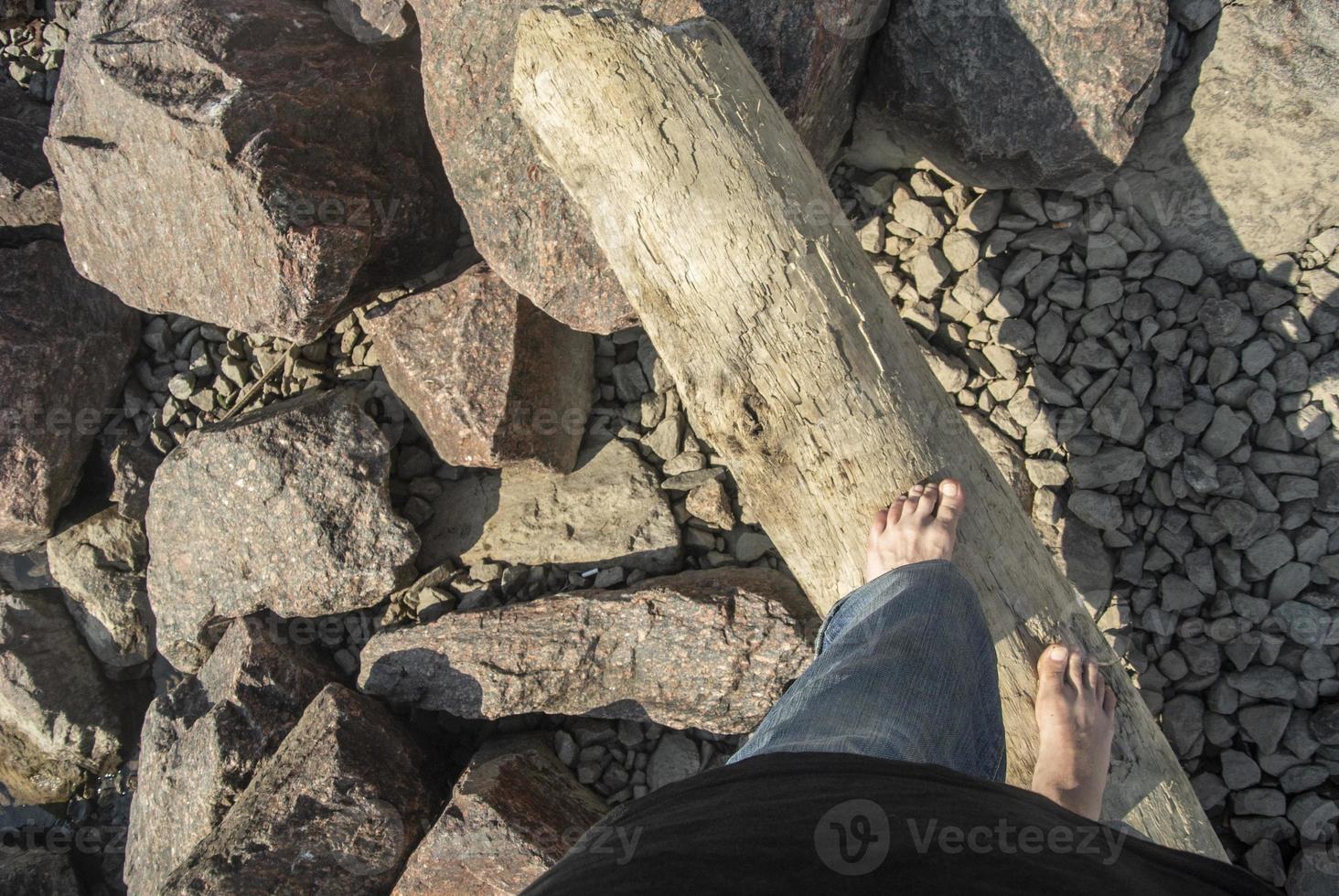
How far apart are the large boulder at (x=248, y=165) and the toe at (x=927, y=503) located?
82.7 inches

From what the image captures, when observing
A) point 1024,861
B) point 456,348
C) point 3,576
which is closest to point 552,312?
point 456,348

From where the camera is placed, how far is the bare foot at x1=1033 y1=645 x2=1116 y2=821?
206cm

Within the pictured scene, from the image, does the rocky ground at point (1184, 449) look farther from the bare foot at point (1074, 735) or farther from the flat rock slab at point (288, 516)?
the flat rock slab at point (288, 516)

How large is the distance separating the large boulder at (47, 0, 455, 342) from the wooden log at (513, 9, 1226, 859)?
1.12 meters

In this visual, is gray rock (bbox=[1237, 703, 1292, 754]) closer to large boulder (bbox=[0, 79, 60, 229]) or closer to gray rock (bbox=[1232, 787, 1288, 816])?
gray rock (bbox=[1232, 787, 1288, 816])

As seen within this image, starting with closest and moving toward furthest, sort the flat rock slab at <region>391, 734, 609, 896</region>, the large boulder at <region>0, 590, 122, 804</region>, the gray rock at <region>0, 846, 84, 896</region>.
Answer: the flat rock slab at <region>391, 734, 609, 896</region>
the gray rock at <region>0, 846, 84, 896</region>
the large boulder at <region>0, 590, 122, 804</region>

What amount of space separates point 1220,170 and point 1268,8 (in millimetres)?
455

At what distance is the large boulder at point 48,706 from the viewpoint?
373 cm

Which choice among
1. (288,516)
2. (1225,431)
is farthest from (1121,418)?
(288,516)

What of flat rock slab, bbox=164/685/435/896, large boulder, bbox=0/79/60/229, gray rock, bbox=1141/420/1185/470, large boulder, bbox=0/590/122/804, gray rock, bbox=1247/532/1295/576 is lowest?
large boulder, bbox=0/590/122/804

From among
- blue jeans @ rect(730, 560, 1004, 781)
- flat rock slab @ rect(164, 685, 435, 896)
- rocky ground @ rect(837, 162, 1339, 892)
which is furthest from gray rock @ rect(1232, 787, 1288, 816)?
flat rock slab @ rect(164, 685, 435, 896)

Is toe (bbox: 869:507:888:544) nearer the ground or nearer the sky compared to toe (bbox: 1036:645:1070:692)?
nearer the sky

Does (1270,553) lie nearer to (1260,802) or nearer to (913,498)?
(1260,802)

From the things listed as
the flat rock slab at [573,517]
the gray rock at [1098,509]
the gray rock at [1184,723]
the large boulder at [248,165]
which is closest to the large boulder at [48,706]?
the large boulder at [248,165]
